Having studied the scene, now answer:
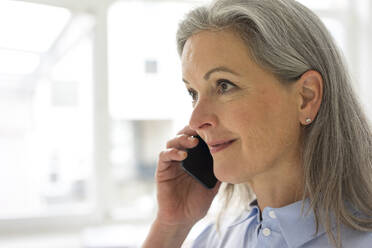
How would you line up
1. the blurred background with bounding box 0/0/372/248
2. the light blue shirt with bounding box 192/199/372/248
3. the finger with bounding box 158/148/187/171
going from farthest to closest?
the blurred background with bounding box 0/0/372/248, the finger with bounding box 158/148/187/171, the light blue shirt with bounding box 192/199/372/248

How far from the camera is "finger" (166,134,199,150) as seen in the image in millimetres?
1216

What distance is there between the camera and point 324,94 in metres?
0.97

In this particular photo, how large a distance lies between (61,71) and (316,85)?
1.48 metres

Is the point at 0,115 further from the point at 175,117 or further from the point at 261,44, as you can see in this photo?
the point at 261,44

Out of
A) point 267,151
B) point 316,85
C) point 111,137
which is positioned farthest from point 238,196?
point 111,137

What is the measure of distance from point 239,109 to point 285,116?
0.11 meters

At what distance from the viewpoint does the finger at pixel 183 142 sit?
122 cm

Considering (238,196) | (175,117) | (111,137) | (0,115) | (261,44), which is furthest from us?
(175,117)

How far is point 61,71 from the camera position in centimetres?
210

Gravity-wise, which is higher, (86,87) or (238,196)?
(86,87)

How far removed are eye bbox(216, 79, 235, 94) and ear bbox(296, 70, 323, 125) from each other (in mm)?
158

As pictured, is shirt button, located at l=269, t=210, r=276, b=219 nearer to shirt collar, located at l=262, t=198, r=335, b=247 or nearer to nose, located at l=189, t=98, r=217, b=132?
shirt collar, located at l=262, t=198, r=335, b=247

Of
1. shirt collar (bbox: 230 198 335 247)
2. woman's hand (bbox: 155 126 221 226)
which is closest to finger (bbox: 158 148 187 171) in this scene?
woman's hand (bbox: 155 126 221 226)

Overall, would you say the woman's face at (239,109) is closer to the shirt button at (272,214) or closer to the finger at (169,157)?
the shirt button at (272,214)
